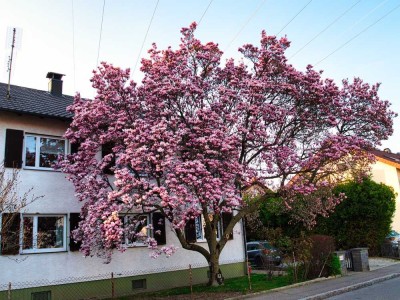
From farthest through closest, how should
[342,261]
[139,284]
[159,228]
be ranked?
[342,261], [159,228], [139,284]

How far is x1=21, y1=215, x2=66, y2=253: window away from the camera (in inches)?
514

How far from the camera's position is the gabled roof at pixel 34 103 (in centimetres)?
1355

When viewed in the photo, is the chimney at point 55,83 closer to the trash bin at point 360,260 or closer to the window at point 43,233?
the window at point 43,233

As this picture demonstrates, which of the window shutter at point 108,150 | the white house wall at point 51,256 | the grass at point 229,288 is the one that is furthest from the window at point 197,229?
the window shutter at point 108,150

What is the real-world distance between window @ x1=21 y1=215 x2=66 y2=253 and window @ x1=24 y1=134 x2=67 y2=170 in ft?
5.92

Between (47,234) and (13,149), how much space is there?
10.2ft

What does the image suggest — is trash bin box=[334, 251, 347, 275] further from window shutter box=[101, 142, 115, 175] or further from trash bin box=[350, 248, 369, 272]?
window shutter box=[101, 142, 115, 175]

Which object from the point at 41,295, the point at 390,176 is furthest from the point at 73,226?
the point at 390,176

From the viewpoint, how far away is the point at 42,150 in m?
14.2

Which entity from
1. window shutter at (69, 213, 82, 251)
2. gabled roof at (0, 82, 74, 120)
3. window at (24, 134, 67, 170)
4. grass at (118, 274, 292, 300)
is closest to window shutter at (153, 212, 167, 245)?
grass at (118, 274, 292, 300)

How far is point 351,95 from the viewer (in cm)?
1498

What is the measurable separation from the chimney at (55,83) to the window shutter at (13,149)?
491 centimetres

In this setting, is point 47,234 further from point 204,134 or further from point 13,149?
A: point 204,134

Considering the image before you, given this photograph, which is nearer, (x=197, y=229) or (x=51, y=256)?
(x=51, y=256)
